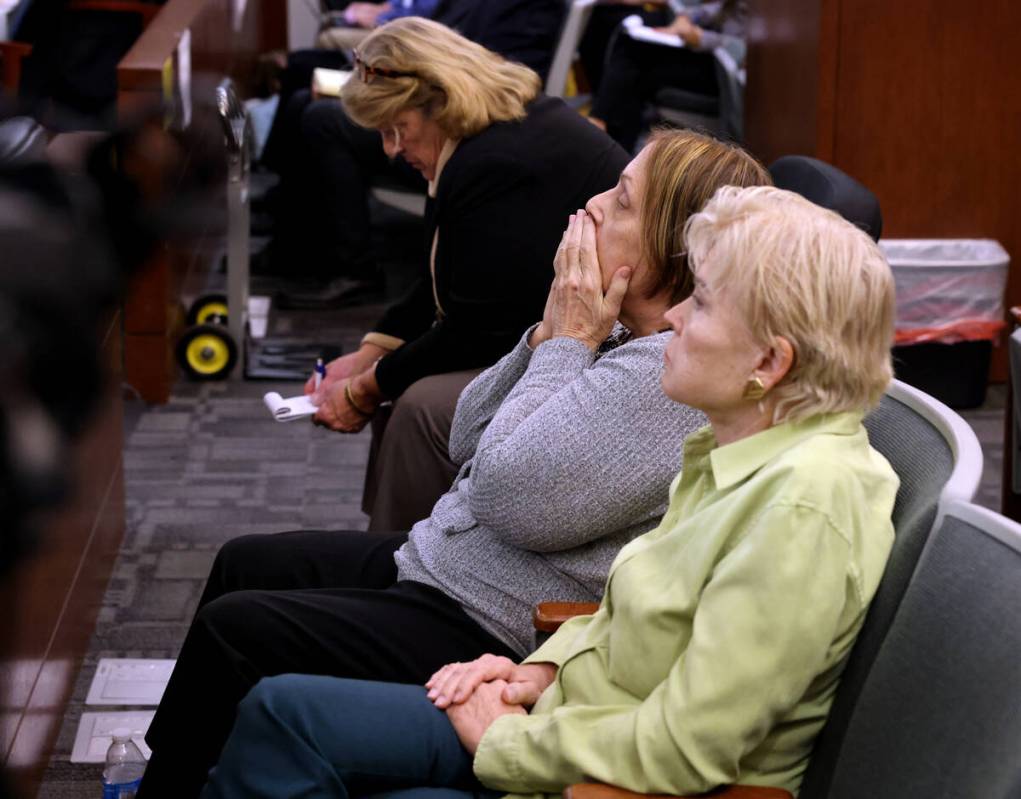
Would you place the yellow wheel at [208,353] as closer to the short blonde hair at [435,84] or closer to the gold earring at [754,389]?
the short blonde hair at [435,84]

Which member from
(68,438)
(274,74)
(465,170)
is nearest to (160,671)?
(465,170)

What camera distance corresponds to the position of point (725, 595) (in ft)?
4.28

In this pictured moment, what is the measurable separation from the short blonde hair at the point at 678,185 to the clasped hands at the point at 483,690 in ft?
1.75

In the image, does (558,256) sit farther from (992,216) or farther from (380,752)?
(992,216)

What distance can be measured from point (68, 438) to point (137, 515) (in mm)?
3174

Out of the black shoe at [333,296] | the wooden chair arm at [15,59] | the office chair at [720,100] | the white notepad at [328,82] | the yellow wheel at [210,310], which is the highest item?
the wooden chair arm at [15,59]

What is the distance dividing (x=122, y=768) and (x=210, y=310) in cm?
283

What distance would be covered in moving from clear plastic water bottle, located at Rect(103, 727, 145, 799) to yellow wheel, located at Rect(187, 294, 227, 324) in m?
2.65

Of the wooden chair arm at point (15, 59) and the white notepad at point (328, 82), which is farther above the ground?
the wooden chair arm at point (15, 59)

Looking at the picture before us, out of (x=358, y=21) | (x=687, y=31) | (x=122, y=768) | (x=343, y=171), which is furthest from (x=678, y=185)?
(x=358, y=21)

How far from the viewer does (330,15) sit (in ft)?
23.2

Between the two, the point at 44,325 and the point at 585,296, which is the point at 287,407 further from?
the point at 44,325

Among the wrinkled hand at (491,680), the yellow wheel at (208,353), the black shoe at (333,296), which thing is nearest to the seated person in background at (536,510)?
the wrinkled hand at (491,680)

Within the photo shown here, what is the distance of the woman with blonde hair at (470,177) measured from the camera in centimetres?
278
